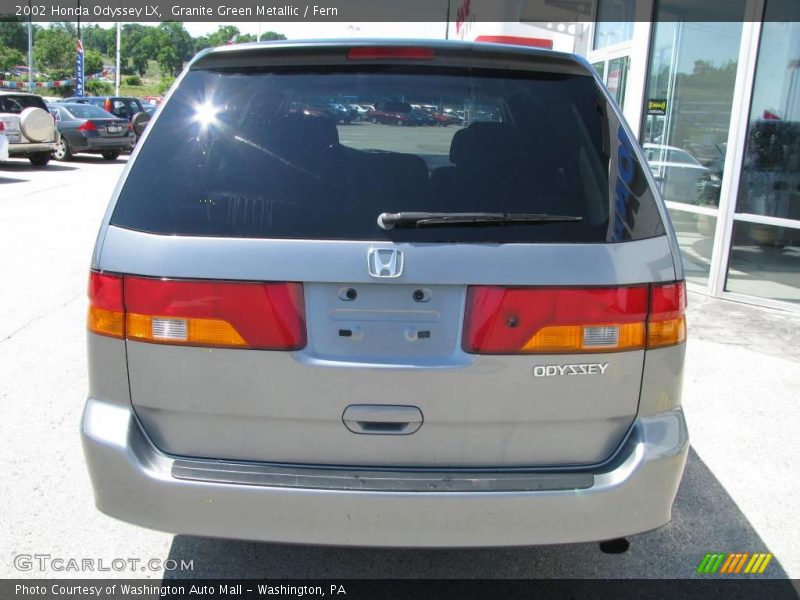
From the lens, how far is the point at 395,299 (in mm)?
2227

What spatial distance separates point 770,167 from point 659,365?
5.67 meters

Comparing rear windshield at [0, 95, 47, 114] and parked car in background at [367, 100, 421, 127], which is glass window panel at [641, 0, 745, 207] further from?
rear windshield at [0, 95, 47, 114]

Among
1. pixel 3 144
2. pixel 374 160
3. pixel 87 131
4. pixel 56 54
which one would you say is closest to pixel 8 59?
pixel 56 54

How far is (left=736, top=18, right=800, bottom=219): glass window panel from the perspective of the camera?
6934 mm

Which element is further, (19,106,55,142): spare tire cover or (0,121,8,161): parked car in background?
(19,106,55,142): spare tire cover

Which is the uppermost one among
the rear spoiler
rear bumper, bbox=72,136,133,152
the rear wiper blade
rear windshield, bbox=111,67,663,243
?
the rear spoiler

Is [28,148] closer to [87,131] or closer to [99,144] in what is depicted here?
[87,131]

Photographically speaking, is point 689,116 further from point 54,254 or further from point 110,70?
point 110,70

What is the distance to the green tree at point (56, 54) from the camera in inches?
3278

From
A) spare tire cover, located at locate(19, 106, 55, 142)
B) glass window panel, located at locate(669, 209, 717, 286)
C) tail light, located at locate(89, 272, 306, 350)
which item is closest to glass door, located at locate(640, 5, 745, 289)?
glass window panel, located at locate(669, 209, 717, 286)

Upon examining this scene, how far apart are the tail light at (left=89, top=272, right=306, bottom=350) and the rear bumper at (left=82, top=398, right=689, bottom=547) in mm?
315

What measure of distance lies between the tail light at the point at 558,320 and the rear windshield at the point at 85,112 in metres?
21.6

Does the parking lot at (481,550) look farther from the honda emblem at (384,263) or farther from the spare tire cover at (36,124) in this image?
the spare tire cover at (36,124)

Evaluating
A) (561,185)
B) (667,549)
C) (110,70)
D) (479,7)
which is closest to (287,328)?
(561,185)
